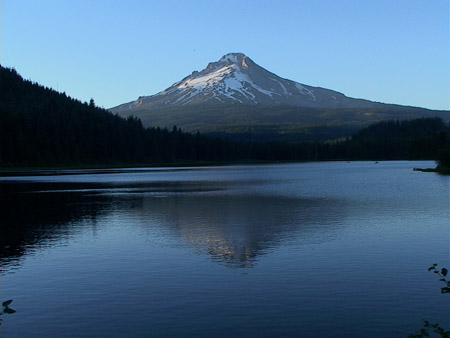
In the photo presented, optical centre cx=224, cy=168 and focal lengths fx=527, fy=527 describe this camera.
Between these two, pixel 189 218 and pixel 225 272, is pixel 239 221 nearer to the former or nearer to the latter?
pixel 189 218

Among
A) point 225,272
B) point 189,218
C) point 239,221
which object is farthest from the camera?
point 189,218

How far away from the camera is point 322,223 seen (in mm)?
42125

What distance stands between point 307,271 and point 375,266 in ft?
12.3

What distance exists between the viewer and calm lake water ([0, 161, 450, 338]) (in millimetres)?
18578

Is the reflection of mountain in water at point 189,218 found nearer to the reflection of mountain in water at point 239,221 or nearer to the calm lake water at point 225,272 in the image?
the reflection of mountain in water at point 239,221

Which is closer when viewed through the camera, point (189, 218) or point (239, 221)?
point (239, 221)

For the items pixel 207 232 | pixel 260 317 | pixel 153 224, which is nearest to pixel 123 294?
pixel 260 317

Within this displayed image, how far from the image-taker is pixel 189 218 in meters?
46.8

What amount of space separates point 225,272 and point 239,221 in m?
18.4

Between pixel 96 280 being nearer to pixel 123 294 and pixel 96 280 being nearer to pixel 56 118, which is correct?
pixel 123 294

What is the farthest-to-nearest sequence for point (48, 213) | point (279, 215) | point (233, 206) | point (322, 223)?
point (233, 206), point (48, 213), point (279, 215), point (322, 223)

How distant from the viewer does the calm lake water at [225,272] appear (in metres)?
18.6

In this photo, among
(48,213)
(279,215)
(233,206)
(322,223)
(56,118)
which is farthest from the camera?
(56,118)

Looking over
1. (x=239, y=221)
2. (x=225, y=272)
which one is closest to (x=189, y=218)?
(x=239, y=221)
